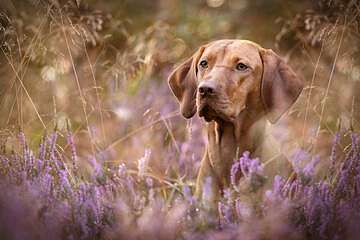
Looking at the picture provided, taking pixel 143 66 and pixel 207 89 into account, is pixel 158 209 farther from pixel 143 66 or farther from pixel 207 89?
pixel 143 66

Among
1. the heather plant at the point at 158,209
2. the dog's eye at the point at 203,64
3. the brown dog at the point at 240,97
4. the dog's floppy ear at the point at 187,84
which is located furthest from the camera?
the dog's floppy ear at the point at 187,84

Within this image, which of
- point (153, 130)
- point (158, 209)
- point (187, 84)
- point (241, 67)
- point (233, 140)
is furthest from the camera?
point (153, 130)

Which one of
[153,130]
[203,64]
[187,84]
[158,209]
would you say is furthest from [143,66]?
[158,209]

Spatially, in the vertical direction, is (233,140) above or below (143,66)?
below

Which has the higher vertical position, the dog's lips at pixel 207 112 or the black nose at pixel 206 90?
the black nose at pixel 206 90

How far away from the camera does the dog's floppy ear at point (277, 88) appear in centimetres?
392

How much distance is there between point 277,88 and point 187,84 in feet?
1.87

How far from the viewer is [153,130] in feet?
17.1

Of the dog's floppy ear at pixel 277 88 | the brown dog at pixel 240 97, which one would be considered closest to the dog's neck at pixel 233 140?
the brown dog at pixel 240 97

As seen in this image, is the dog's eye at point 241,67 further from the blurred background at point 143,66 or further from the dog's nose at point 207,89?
the blurred background at point 143,66

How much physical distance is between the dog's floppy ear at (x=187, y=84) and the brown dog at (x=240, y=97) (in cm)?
6

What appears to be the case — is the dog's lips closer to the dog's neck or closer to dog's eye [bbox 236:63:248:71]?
the dog's neck

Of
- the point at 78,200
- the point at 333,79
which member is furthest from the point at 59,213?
the point at 333,79

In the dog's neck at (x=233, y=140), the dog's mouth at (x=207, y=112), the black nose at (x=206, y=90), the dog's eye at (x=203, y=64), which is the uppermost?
the dog's eye at (x=203, y=64)
